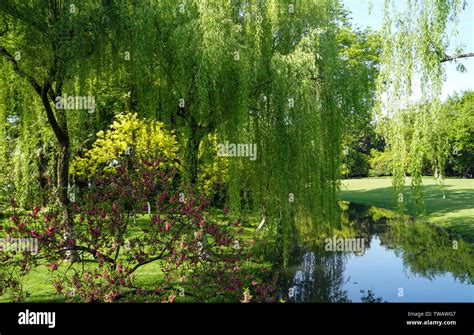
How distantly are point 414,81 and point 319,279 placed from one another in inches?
229

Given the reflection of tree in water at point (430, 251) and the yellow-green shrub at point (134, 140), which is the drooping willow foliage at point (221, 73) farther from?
the reflection of tree in water at point (430, 251)

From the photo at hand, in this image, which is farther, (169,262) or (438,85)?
(438,85)

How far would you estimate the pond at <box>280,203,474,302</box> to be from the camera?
9.24 meters

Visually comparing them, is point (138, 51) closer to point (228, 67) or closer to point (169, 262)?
point (228, 67)

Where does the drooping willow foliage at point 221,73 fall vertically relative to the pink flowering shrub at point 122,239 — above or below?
above

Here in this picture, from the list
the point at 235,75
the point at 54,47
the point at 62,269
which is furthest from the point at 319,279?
the point at 54,47

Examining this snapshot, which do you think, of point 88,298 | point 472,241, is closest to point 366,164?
point 472,241

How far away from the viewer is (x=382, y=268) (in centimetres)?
1188

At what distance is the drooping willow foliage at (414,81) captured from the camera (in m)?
6.61

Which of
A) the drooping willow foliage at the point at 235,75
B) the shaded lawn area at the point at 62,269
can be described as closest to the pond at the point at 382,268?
the shaded lawn area at the point at 62,269

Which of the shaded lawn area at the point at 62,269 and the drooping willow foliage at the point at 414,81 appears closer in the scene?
the drooping willow foliage at the point at 414,81

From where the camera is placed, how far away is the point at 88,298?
548 centimetres

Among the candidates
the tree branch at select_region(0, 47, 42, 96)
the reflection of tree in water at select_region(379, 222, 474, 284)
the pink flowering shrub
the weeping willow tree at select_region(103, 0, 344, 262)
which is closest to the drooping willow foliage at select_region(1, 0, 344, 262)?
the weeping willow tree at select_region(103, 0, 344, 262)
